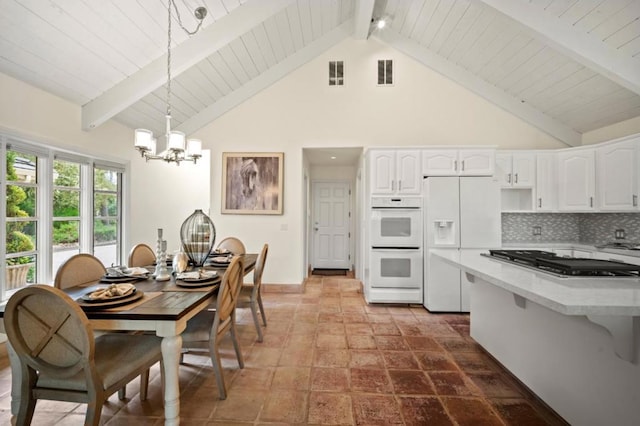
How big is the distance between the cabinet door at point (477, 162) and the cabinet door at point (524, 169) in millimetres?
475

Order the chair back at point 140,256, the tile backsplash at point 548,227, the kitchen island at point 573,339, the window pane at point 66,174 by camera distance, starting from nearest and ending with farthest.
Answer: the kitchen island at point 573,339
the chair back at point 140,256
the window pane at point 66,174
the tile backsplash at point 548,227

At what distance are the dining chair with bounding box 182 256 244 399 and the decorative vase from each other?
0.50 meters

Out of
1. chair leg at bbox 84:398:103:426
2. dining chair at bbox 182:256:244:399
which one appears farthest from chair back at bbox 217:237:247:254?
chair leg at bbox 84:398:103:426

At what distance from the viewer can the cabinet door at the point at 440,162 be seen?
3621mm

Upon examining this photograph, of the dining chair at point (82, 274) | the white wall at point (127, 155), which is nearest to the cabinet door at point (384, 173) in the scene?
the white wall at point (127, 155)

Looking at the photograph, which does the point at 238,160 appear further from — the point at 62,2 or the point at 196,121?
the point at 62,2

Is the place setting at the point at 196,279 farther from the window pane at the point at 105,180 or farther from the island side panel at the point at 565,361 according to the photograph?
the window pane at the point at 105,180

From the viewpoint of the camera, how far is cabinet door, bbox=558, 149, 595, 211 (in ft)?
11.5

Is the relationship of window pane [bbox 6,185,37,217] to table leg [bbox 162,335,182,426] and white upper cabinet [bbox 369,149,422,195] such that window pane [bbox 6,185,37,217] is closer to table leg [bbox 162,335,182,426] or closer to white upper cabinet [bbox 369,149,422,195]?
table leg [bbox 162,335,182,426]

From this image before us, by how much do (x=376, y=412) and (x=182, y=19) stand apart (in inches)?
146

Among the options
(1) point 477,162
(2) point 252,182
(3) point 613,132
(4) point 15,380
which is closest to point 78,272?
(4) point 15,380

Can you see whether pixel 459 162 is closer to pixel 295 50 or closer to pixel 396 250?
pixel 396 250

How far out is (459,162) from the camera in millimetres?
3605

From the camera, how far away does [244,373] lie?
Answer: 84.4 inches
